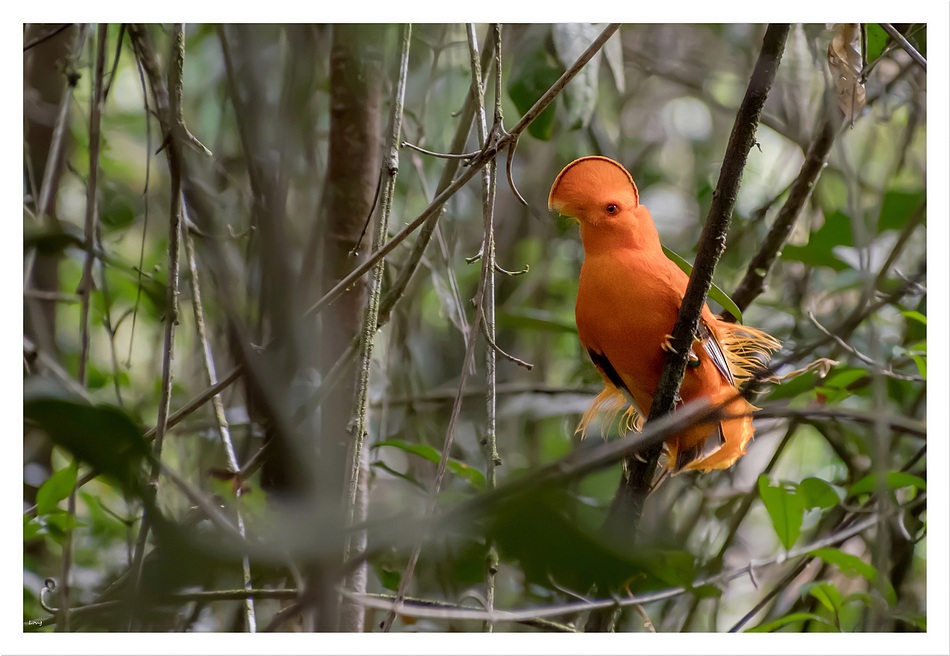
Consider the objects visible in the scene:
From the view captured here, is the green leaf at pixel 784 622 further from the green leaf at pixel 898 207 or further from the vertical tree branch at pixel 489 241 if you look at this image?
the green leaf at pixel 898 207

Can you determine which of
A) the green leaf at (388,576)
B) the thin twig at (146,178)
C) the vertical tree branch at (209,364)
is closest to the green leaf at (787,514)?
the green leaf at (388,576)

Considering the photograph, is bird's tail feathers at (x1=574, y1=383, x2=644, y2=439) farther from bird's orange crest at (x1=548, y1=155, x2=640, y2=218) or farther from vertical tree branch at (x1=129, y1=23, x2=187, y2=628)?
vertical tree branch at (x1=129, y1=23, x2=187, y2=628)

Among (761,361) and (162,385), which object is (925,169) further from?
(162,385)

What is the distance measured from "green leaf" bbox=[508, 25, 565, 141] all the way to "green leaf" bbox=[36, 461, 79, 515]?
3.08 feet

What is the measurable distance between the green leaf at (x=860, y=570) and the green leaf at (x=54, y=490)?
123 centimetres

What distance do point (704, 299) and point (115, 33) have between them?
1103 mm

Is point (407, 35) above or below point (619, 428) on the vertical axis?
above

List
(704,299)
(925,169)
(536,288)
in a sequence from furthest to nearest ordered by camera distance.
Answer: (536,288)
(925,169)
(704,299)

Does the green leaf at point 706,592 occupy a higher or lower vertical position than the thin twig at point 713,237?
lower

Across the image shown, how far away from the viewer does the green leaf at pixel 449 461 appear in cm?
148

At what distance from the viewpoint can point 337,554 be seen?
531 mm

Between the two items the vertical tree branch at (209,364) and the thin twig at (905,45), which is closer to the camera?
the vertical tree branch at (209,364)

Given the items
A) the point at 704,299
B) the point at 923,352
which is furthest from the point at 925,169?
the point at 704,299

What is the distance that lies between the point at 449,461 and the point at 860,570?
73cm
